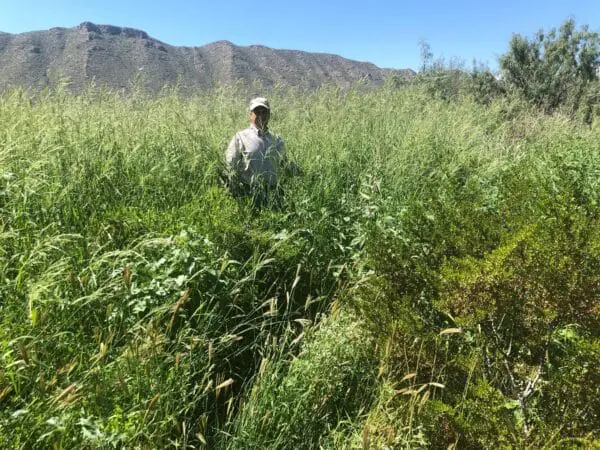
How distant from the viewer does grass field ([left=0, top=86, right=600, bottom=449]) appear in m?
1.80

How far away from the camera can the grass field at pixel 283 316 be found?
1.80m

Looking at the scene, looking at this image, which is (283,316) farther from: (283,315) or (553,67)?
(553,67)

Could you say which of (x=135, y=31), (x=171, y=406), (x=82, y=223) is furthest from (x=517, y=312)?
(x=135, y=31)

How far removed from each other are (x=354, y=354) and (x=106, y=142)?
320 centimetres

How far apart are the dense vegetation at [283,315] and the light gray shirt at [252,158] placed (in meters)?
0.32

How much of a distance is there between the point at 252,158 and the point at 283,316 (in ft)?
6.75

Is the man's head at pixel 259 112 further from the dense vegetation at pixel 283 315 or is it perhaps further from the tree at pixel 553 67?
the tree at pixel 553 67

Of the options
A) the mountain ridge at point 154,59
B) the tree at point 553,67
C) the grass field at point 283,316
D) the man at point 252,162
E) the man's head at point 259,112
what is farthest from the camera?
the mountain ridge at point 154,59

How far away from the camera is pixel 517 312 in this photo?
6.77 feet

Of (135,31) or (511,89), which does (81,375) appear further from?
(135,31)

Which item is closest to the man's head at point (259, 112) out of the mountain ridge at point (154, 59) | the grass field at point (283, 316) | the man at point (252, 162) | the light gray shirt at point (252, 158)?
the man at point (252, 162)

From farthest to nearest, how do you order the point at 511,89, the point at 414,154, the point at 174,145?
the point at 511,89
the point at 414,154
the point at 174,145

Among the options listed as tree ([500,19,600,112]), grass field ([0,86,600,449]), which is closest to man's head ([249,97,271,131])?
grass field ([0,86,600,449])

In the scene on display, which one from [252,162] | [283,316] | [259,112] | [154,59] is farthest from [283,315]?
[154,59]
